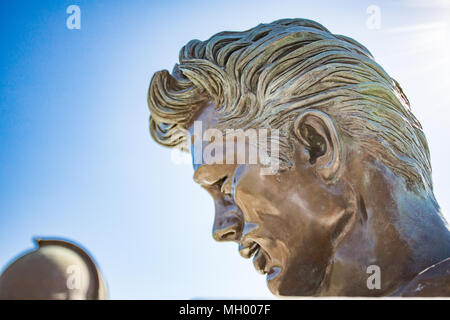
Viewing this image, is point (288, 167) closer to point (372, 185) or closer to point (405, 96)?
point (372, 185)

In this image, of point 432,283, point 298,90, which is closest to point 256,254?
point 298,90

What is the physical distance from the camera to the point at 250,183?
2.93 m

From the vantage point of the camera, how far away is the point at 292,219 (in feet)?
9.43

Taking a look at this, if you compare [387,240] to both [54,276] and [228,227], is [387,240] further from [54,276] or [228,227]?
[54,276]

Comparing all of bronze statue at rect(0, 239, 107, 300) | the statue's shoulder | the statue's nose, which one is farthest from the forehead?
bronze statue at rect(0, 239, 107, 300)

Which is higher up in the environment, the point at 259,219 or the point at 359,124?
the point at 359,124

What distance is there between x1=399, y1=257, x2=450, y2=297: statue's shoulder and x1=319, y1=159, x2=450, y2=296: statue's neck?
7.2 inches

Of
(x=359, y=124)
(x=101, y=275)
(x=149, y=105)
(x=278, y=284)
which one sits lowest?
(x=278, y=284)

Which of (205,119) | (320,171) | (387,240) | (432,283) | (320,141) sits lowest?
(432,283)

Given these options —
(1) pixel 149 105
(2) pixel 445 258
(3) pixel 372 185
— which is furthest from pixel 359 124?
(1) pixel 149 105

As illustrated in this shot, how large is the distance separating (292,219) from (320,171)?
25 centimetres

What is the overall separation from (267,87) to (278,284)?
95cm

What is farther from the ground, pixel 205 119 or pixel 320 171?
pixel 205 119

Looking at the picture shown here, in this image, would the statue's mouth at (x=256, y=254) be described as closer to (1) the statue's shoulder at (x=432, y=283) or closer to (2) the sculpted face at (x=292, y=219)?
(2) the sculpted face at (x=292, y=219)
